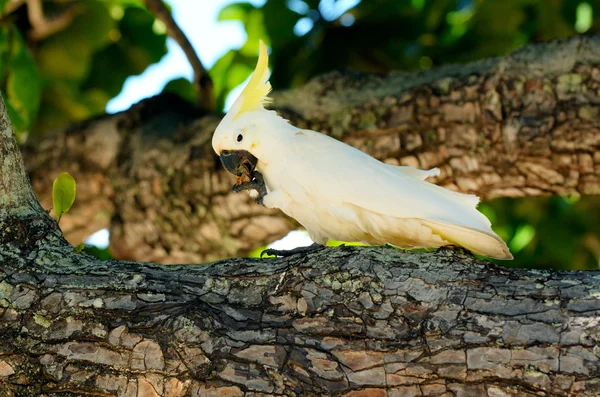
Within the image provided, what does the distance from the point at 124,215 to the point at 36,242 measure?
222 cm

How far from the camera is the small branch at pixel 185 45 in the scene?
15.6 feet

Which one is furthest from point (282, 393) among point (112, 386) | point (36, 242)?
point (36, 242)

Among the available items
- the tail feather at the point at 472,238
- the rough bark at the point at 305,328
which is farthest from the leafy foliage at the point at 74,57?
the tail feather at the point at 472,238

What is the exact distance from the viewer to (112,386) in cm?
217

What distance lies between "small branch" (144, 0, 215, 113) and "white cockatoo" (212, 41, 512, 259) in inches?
75.6

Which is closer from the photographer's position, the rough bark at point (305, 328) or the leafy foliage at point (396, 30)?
the rough bark at point (305, 328)

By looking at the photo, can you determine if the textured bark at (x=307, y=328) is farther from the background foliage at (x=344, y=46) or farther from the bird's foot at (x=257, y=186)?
the background foliage at (x=344, y=46)

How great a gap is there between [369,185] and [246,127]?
586mm

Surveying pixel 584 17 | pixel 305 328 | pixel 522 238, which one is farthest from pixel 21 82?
pixel 584 17

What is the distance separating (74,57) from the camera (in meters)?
4.97

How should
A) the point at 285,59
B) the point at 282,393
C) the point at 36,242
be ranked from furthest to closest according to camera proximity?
the point at 285,59, the point at 36,242, the point at 282,393

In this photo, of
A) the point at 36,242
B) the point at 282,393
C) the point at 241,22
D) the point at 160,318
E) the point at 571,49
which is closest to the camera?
the point at 282,393

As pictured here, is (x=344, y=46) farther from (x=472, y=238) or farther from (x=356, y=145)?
(x=472, y=238)

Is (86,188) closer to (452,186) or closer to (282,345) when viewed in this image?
(452,186)
